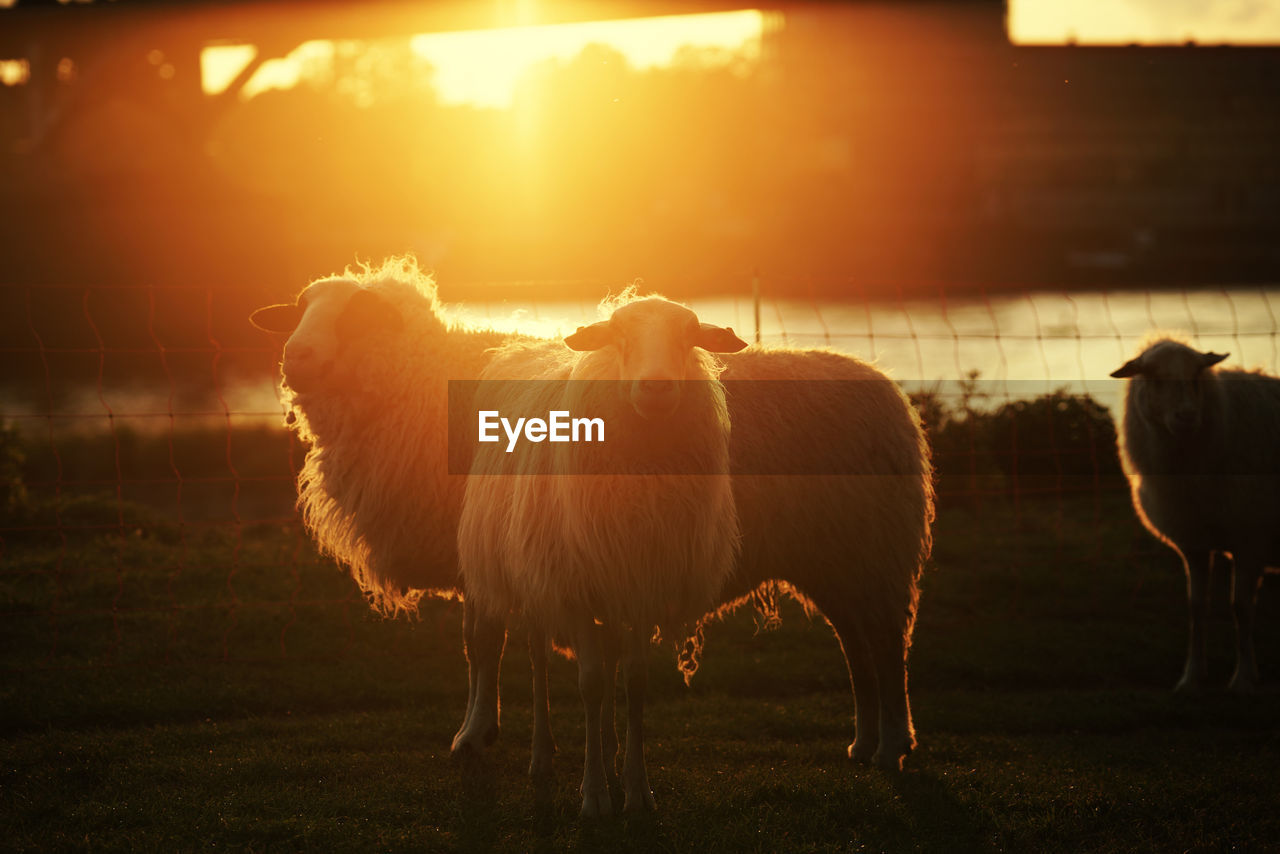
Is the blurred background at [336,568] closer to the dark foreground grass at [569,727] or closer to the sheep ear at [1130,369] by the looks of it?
the dark foreground grass at [569,727]

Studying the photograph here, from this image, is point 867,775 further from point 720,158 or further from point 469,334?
point 720,158

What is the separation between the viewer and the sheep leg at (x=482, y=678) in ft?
14.5

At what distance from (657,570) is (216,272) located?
18133 mm

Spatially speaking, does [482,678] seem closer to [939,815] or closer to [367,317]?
[367,317]

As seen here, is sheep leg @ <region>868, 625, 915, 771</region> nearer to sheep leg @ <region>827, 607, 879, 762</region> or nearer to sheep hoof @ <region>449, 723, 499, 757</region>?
sheep leg @ <region>827, 607, 879, 762</region>

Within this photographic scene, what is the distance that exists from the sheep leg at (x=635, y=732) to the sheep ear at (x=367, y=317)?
6.03 ft

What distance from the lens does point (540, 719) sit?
13.8 feet

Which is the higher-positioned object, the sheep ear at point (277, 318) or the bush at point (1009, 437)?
the sheep ear at point (277, 318)

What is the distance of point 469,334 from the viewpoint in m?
4.82

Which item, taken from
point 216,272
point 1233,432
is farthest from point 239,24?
point 1233,432

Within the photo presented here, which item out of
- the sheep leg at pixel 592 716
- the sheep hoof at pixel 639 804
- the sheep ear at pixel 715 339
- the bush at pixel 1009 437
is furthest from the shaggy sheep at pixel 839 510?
the bush at pixel 1009 437

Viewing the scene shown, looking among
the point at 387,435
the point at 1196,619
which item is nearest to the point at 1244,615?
the point at 1196,619

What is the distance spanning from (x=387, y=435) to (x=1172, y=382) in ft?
14.4

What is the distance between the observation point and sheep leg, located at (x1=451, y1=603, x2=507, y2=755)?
4422mm
